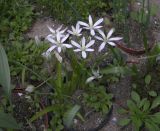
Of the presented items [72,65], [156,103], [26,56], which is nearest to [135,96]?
[156,103]

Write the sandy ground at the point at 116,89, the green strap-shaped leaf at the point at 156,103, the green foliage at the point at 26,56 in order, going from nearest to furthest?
the green strap-shaped leaf at the point at 156,103 → the sandy ground at the point at 116,89 → the green foliage at the point at 26,56

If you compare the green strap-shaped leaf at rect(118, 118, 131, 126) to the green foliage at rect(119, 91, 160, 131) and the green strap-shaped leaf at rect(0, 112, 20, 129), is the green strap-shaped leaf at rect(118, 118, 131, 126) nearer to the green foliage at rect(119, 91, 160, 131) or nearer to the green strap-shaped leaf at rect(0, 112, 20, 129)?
the green foliage at rect(119, 91, 160, 131)

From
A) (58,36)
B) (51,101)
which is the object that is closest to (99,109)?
(51,101)

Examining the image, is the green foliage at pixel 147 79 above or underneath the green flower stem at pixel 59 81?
underneath

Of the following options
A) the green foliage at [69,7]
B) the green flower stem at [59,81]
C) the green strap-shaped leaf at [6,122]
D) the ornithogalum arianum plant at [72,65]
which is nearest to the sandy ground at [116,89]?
the green foliage at [69,7]

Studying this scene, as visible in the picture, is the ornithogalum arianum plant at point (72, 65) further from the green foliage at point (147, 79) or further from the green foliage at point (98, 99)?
the green foliage at point (147, 79)

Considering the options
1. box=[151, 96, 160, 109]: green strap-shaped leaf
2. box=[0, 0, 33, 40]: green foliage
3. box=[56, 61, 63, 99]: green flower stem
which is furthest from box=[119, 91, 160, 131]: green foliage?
box=[0, 0, 33, 40]: green foliage

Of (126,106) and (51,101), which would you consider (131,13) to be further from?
(51,101)
